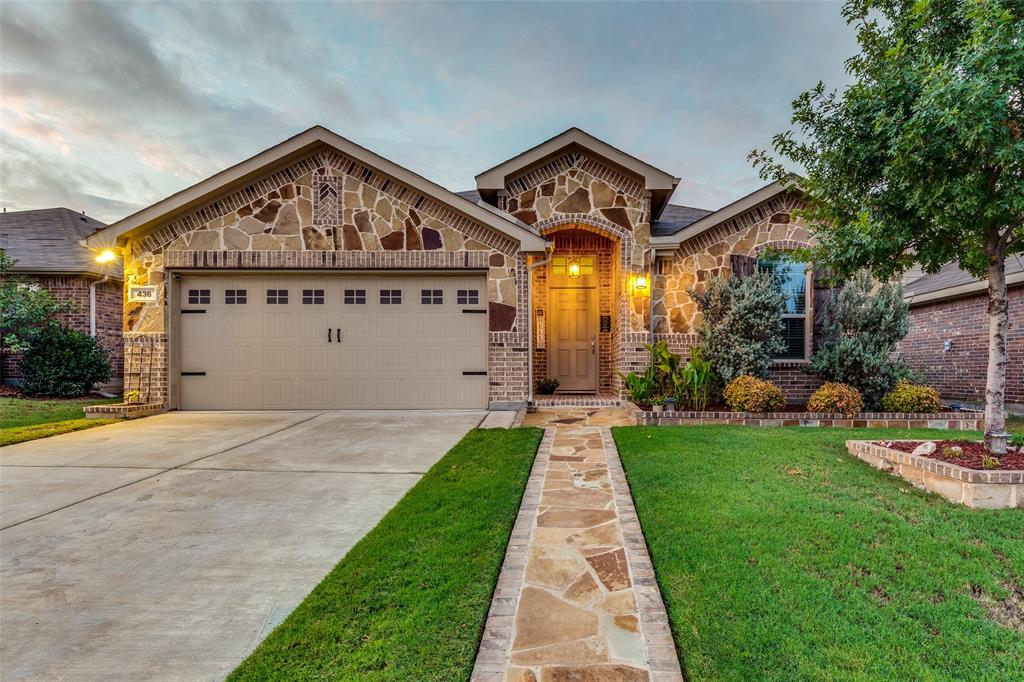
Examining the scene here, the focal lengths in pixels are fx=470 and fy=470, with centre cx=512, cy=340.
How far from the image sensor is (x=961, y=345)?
10.2m

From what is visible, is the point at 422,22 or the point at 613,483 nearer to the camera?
the point at 613,483

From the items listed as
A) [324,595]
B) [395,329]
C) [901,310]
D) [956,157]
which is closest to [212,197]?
[395,329]

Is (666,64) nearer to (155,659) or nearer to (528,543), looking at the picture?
(528,543)

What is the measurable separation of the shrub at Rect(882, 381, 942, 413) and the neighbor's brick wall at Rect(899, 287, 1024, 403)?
186 cm

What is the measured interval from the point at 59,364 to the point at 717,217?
1355 centimetres

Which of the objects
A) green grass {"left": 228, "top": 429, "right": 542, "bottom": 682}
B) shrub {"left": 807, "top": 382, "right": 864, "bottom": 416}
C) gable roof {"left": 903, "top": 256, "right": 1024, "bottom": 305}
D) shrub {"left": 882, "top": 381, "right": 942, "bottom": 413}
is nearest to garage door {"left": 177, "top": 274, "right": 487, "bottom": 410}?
green grass {"left": 228, "top": 429, "right": 542, "bottom": 682}

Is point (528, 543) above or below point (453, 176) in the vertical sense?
below

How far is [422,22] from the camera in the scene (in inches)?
442

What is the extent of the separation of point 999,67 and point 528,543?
4.92 metres

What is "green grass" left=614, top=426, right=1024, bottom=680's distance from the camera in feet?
5.97

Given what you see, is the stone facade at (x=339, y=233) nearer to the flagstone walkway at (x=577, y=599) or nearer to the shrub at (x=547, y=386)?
the shrub at (x=547, y=386)

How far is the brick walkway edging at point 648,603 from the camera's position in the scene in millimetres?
1806

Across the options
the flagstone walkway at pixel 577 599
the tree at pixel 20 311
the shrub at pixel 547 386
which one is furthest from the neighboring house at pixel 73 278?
the flagstone walkway at pixel 577 599

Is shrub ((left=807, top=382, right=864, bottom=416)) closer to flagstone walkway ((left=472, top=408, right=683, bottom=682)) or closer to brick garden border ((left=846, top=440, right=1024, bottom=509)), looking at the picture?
brick garden border ((left=846, top=440, right=1024, bottom=509))
